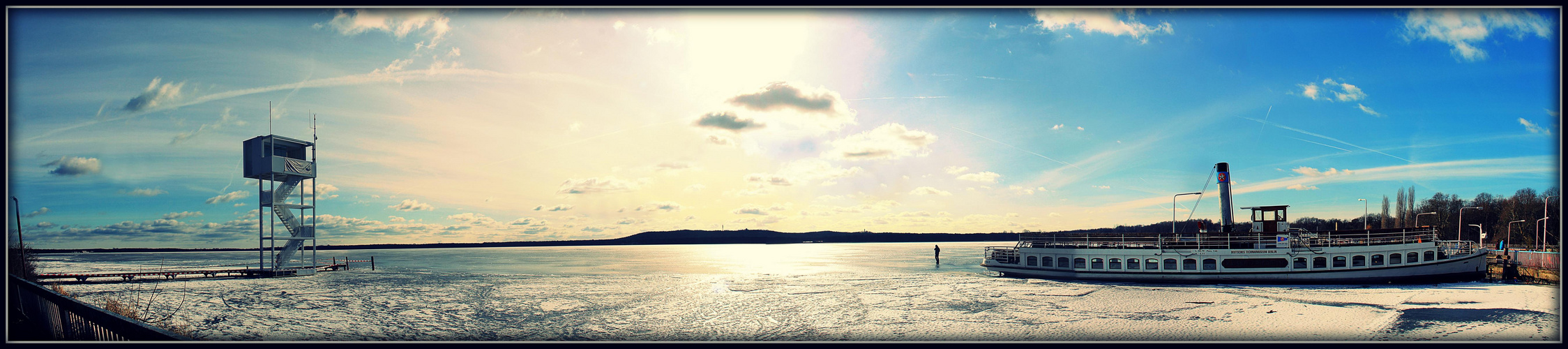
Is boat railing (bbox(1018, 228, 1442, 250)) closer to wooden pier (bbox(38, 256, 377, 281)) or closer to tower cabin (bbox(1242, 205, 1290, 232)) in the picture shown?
tower cabin (bbox(1242, 205, 1290, 232))

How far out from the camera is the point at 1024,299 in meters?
28.5

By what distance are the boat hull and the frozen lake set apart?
2.83ft

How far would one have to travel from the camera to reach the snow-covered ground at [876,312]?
19344mm

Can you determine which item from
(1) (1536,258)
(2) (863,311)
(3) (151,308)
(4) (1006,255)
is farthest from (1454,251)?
(3) (151,308)

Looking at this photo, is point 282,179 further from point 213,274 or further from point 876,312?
point 876,312

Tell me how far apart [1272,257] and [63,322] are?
43.5 metres

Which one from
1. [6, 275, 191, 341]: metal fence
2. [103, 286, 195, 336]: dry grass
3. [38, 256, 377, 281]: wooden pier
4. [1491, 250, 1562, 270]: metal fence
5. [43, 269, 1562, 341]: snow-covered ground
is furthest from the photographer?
[38, 256, 377, 281]: wooden pier

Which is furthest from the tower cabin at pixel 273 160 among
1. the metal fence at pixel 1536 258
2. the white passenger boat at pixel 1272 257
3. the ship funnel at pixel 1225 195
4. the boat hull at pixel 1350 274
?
the metal fence at pixel 1536 258

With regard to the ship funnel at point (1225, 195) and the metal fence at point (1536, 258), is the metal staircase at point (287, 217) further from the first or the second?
the metal fence at point (1536, 258)

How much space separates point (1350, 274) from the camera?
3331 cm

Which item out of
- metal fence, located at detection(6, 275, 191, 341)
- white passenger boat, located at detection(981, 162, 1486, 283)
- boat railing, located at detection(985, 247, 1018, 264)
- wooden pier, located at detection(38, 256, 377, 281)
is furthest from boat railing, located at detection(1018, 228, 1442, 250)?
wooden pier, located at detection(38, 256, 377, 281)

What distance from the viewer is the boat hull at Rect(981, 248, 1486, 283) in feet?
109

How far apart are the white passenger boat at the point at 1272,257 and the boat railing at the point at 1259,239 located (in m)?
0.05

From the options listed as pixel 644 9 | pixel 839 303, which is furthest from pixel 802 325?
pixel 644 9
